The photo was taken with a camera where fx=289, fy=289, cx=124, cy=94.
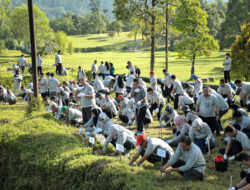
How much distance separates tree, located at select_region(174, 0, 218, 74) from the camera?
2062 centimetres

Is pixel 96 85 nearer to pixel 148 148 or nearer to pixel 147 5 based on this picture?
pixel 148 148

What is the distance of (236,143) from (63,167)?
4.05 metres

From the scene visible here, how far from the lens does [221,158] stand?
22.3 ft

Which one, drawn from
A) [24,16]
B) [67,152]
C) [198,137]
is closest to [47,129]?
[67,152]

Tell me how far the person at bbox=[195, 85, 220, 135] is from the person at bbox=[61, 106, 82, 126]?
4779mm

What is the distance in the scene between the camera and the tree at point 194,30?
20.6 m

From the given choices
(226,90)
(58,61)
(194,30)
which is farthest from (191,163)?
(58,61)

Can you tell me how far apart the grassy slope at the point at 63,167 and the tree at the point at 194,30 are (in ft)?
43.6

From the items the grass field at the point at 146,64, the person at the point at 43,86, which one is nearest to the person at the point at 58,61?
the grass field at the point at 146,64

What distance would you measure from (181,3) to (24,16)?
147 ft

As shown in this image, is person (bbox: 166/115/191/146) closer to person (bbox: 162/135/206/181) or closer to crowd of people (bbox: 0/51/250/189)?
crowd of people (bbox: 0/51/250/189)

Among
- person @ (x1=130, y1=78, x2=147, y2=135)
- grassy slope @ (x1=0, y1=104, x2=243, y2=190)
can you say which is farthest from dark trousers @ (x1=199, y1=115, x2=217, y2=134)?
person @ (x1=130, y1=78, x2=147, y2=135)

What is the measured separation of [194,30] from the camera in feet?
70.8

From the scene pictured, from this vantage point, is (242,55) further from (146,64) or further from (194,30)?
(146,64)
